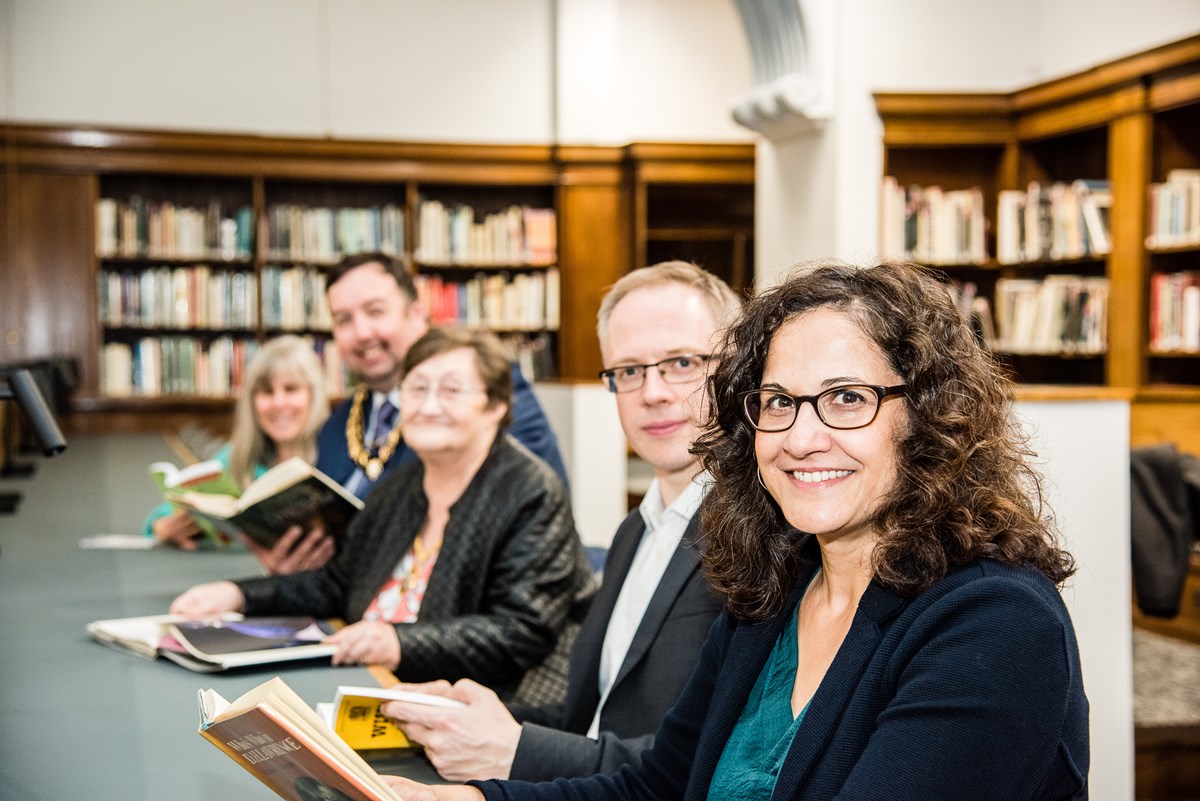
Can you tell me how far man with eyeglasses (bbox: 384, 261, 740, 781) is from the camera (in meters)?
1.72

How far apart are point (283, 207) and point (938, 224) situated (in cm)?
395

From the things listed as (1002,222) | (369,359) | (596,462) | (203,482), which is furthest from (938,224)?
(203,482)

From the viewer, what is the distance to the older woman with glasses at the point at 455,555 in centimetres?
231

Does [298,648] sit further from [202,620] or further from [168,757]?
[168,757]

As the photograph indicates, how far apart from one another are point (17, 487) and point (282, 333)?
11.2 ft

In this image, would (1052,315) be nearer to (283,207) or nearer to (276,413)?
(276,413)

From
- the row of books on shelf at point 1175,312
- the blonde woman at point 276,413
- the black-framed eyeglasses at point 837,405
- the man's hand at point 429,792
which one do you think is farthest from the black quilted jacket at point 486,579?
the row of books on shelf at point 1175,312

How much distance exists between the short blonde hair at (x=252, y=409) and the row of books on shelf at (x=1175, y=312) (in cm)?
385

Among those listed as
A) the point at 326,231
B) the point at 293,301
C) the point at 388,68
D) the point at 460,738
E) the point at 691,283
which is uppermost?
the point at 388,68

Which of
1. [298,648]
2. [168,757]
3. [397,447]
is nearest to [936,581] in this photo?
[168,757]

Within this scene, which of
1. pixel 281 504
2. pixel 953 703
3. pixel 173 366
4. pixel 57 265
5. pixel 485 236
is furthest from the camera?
pixel 485 236

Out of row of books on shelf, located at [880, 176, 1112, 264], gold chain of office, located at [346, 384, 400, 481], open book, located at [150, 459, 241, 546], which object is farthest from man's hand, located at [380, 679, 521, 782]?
row of books on shelf, located at [880, 176, 1112, 264]

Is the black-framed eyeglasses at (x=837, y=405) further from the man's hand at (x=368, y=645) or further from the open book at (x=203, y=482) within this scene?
the open book at (x=203, y=482)

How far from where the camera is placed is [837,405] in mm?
1281
